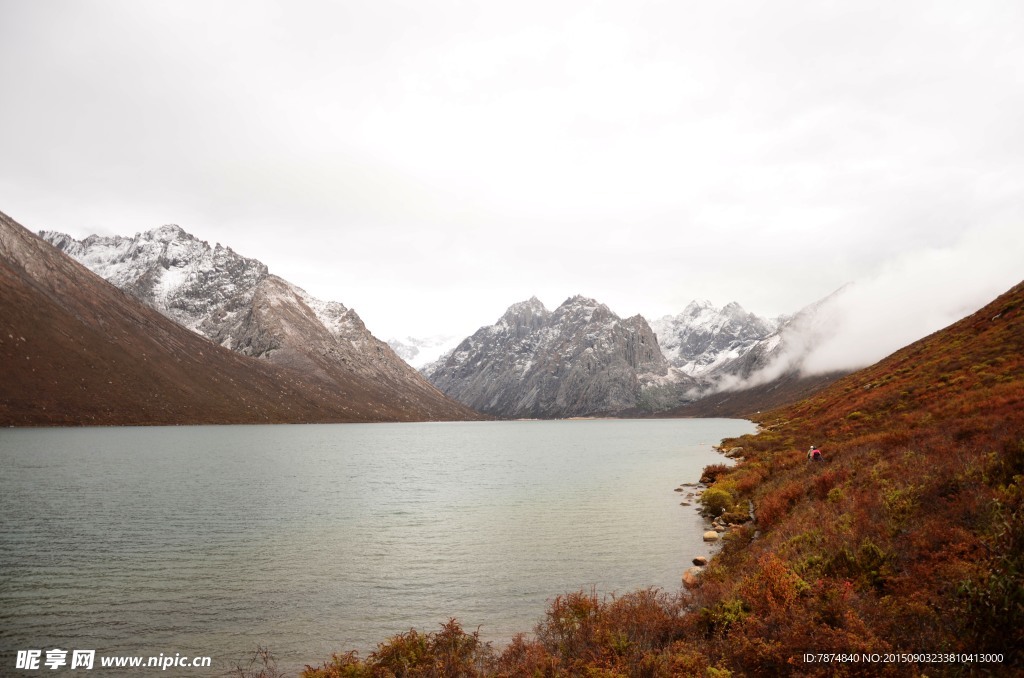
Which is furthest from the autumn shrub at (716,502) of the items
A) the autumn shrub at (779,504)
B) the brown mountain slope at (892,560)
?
the brown mountain slope at (892,560)

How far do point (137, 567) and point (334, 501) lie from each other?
21.4 m

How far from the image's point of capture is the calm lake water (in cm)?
2034

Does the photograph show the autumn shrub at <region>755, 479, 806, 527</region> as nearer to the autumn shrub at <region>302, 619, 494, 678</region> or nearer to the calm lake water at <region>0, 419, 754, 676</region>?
the calm lake water at <region>0, 419, 754, 676</region>

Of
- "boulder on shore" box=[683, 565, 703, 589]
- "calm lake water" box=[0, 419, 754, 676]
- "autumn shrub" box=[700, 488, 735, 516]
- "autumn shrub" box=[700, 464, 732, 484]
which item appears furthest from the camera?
"autumn shrub" box=[700, 464, 732, 484]

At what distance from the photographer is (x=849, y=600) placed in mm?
12977

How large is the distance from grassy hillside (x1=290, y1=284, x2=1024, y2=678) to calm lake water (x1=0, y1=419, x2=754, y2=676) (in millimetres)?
4478

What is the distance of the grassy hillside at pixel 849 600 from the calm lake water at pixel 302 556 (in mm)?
4478

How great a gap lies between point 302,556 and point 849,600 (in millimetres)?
28155

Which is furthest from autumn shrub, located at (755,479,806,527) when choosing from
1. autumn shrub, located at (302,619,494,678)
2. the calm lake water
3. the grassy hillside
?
autumn shrub, located at (302,619,494,678)

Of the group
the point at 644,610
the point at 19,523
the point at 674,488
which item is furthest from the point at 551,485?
the point at 19,523

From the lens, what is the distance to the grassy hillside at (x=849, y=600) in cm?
1077

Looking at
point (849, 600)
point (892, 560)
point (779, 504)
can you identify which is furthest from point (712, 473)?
point (849, 600)

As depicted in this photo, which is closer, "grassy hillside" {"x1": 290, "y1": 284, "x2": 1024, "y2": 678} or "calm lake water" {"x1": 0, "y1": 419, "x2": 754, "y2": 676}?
"grassy hillside" {"x1": 290, "y1": 284, "x2": 1024, "y2": 678}

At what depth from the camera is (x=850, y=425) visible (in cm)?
5219
